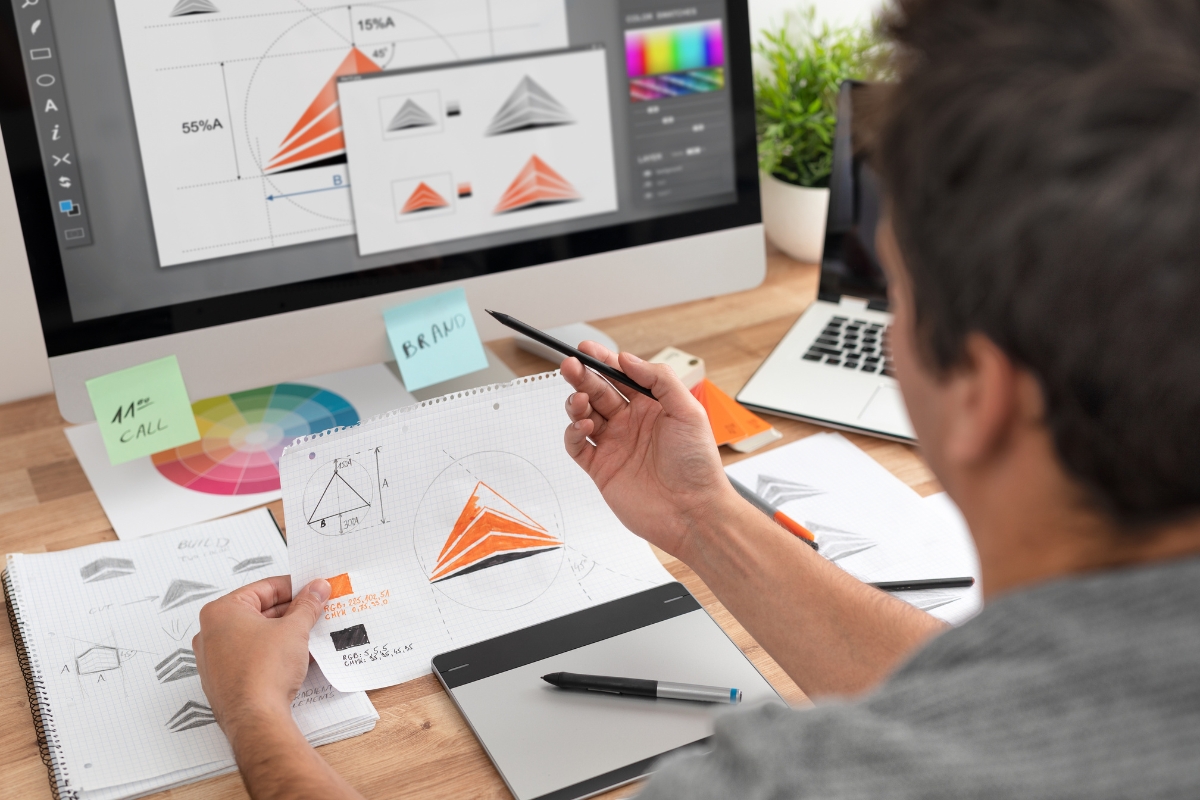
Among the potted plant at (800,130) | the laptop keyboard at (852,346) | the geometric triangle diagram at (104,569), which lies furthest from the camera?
the potted plant at (800,130)

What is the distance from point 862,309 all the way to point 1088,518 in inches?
30.3

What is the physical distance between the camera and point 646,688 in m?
0.67

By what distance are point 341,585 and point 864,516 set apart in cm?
43

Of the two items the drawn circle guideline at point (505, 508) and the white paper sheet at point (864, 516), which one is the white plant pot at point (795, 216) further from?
the drawn circle guideline at point (505, 508)

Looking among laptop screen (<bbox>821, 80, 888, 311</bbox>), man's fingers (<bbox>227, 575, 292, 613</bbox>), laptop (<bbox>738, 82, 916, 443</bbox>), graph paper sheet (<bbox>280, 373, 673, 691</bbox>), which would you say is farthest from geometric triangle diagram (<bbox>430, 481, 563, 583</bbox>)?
laptop screen (<bbox>821, 80, 888, 311</bbox>)

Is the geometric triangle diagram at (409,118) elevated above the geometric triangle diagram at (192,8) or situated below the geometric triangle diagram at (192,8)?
below

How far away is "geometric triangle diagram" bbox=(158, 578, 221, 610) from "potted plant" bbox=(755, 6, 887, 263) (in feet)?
2.76

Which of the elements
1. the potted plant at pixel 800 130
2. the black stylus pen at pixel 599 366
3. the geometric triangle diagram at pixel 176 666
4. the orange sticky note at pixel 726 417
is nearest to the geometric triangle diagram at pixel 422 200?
the black stylus pen at pixel 599 366

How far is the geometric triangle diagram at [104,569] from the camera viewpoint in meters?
0.81

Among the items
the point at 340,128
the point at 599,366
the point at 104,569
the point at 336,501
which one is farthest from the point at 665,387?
the point at 104,569

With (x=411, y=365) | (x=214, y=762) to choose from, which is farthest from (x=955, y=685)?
(x=411, y=365)

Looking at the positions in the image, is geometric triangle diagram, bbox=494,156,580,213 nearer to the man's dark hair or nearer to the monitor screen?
the monitor screen

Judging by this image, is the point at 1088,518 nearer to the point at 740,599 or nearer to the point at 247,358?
the point at 740,599

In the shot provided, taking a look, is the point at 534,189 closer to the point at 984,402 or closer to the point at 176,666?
the point at 176,666
